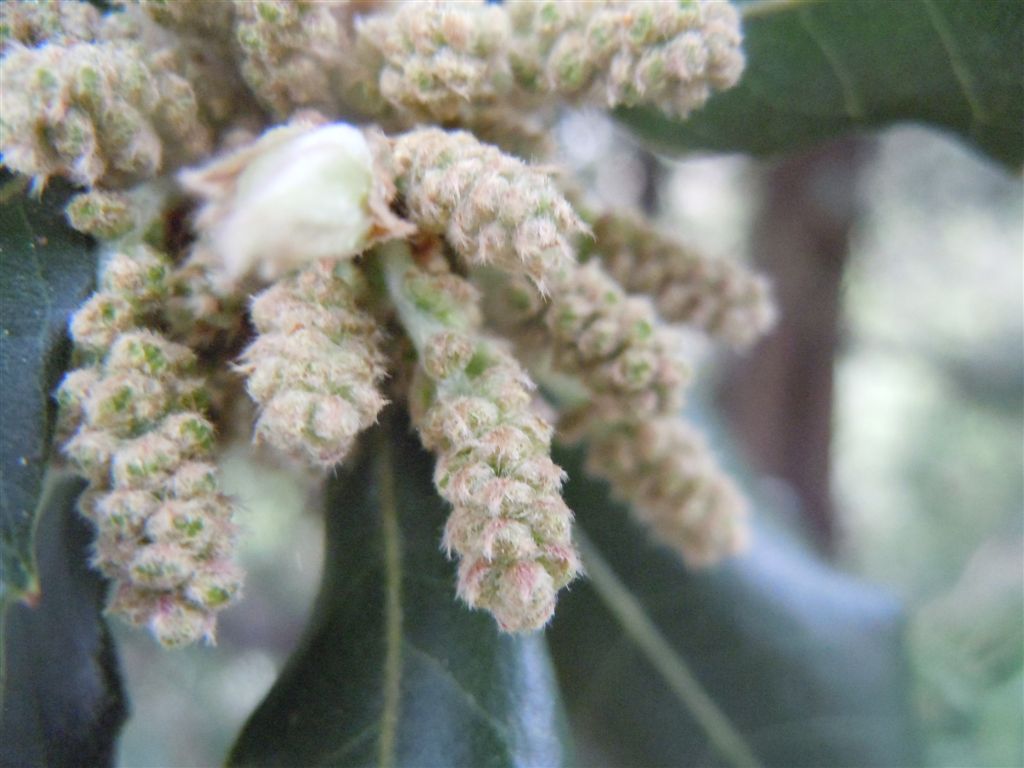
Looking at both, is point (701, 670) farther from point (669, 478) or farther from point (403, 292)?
point (403, 292)

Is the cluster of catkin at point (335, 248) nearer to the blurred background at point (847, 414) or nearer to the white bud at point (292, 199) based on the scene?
the white bud at point (292, 199)

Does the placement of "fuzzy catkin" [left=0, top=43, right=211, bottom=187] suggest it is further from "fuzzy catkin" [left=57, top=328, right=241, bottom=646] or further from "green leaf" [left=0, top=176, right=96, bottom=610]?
"fuzzy catkin" [left=57, top=328, right=241, bottom=646]

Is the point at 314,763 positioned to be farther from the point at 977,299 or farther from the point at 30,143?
the point at 977,299

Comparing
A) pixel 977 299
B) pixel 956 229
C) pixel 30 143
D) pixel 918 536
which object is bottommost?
pixel 918 536

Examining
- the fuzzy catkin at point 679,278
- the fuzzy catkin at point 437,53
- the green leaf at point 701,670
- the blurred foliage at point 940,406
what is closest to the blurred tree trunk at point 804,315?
the blurred foliage at point 940,406

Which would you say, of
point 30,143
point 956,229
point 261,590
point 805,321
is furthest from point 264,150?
point 956,229
